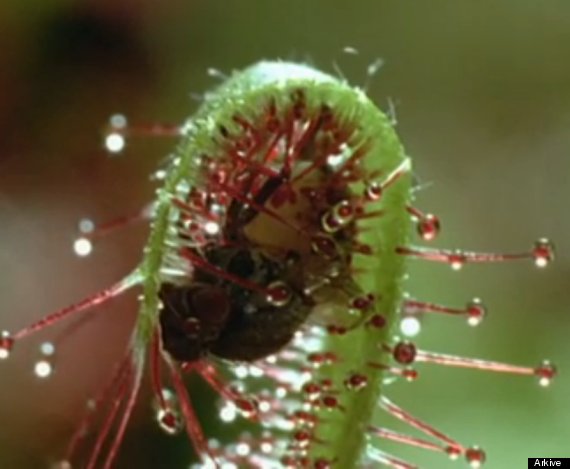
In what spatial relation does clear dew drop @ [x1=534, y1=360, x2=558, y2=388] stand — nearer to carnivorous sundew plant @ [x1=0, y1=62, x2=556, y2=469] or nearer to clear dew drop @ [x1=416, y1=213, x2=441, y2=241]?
carnivorous sundew plant @ [x1=0, y1=62, x2=556, y2=469]

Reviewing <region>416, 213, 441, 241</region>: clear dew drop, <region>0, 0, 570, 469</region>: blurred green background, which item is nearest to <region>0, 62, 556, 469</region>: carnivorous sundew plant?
<region>416, 213, 441, 241</region>: clear dew drop

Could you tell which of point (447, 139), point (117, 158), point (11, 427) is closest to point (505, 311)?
point (447, 139)

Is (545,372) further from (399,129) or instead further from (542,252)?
(399,129)

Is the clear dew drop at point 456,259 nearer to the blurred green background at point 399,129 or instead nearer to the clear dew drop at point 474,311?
Result: the clear dew drop at point 474,311

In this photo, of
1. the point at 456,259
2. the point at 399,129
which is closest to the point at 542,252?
the point at 456,259

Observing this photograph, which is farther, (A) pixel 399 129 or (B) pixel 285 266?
(A) pixel 399 129

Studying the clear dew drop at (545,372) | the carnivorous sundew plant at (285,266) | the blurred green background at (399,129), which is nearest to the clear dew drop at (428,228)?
the carnivorous sundew plant at (285,266)
